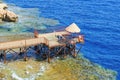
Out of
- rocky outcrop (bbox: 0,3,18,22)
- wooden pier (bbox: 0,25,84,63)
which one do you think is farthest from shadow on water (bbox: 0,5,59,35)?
wooden pier (bbox: 0,25,84,63)

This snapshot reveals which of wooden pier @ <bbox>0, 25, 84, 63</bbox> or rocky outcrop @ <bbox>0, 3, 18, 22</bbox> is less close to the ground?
rocky outcrop @ <bbox>0, 3, 18, 22</bbox>

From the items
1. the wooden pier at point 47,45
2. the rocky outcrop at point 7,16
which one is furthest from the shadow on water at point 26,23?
the wooden pier at point 47,45

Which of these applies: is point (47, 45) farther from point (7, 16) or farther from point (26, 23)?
point (7, 16)

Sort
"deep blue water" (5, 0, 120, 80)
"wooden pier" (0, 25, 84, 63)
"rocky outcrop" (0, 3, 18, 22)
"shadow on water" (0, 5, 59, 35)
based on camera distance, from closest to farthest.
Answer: "wooden pier" (0, 25, 84, 63)
"deep blue water" (5, 0, 120, 80)
"shadow on water" (0, 5, 59, 35)
"rocky outcrop" (0, 3, 18, 22)

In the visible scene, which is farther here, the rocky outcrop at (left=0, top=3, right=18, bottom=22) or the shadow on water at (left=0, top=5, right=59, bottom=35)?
the rocky outcrop at (left=0, top=3, right=18, bottom=22)

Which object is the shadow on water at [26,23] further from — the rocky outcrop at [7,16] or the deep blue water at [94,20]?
the deep blue water at [94,20]

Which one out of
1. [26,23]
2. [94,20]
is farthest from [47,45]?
[94,20]

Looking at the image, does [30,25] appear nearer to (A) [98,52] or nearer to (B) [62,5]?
(A) [98,52]

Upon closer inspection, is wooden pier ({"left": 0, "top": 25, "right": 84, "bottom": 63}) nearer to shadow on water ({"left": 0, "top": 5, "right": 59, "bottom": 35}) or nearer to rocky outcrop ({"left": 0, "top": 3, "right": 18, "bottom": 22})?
shadow on water ({"left": 0, "top": 5, "right": 59, "bottom": 35})
